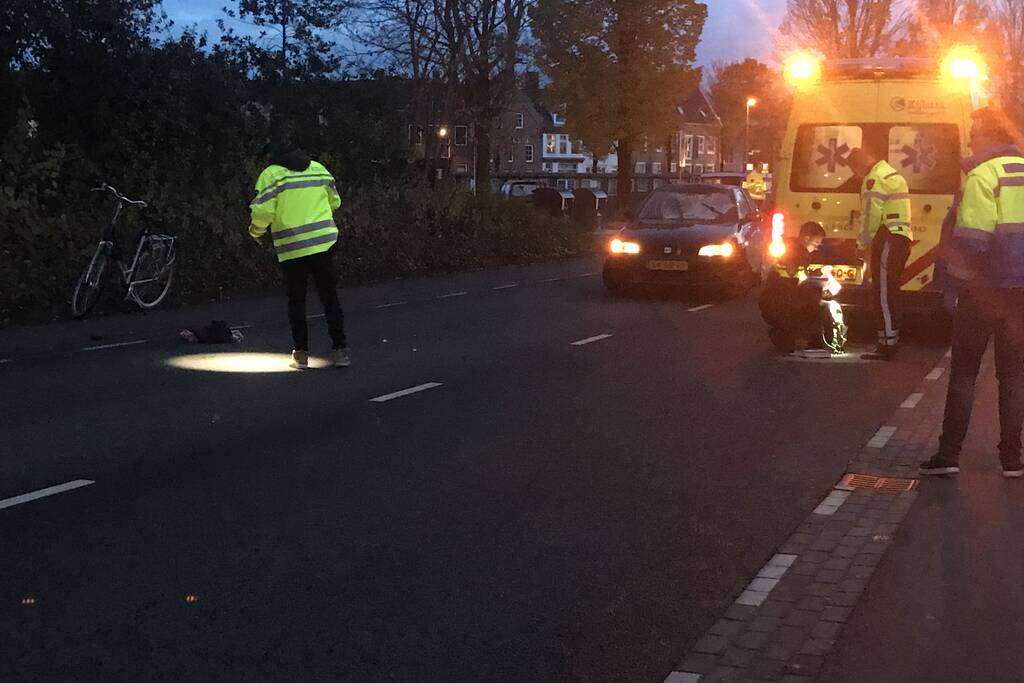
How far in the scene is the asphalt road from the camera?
4465 mm

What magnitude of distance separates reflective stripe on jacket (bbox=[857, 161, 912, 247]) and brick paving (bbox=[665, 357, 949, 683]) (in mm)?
4708

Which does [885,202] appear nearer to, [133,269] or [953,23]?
[133,269]

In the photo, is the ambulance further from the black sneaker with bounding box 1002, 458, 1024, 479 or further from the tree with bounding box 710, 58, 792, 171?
the tree with bounding box 710, 58, 792, 171

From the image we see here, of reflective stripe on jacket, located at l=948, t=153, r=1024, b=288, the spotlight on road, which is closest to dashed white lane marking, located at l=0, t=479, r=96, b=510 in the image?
the spotlight on road

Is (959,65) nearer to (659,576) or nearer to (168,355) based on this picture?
(168,355)

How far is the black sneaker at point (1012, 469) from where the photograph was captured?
23.4 feet

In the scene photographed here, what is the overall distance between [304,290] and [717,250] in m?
8.14

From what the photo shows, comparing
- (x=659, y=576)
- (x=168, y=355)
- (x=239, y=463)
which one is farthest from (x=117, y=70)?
(x=659, y=576)

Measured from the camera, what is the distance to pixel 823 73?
13594 mm

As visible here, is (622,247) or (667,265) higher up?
(622,247)

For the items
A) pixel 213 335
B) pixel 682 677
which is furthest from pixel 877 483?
pixel 213 335

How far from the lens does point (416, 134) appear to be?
99.7ft

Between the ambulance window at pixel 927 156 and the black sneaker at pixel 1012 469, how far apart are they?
21.3ft

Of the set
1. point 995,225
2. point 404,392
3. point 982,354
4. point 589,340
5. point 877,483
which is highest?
point 995,225
